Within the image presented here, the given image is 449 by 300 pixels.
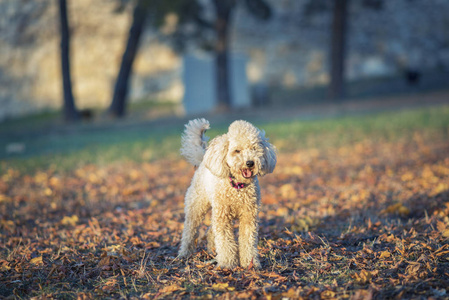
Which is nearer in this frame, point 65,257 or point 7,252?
point 65,257

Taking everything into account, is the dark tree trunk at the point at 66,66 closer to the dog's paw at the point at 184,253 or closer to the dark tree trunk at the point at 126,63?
the dark tree trunk at the point at 126,63

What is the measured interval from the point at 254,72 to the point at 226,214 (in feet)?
120

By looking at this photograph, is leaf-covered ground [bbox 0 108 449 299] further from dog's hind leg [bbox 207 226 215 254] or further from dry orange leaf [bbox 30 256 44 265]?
dog's hind leg [bbox 207 226 215 254]

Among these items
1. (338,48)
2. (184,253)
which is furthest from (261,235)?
(338,48)

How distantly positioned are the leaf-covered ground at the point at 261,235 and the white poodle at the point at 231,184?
8.8 inches

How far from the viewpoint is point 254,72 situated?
39938mm

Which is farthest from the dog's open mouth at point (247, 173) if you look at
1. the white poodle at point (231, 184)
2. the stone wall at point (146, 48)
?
the stone wall at point (146, 48)

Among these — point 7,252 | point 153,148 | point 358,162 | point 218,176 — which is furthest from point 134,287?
point 153,148

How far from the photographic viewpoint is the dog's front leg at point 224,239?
410cm

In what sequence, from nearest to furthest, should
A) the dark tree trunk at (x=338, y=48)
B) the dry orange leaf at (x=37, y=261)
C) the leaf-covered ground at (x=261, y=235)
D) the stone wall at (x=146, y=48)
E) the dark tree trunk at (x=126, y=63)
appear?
the leaf-covered ground at (x=261, y=235) → the dry orange leaf at (x=37, y=261) → the dark tree trunk at (x=126, y=63) → the dark tree trunk at (x=338, y=48) → the stone wall at (x=146, y=48)

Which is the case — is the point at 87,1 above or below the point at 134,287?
above

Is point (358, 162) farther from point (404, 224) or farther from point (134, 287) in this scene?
point (134, 287)

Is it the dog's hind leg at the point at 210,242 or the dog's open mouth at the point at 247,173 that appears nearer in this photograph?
Result: the dog's open mouth at the point at 247,173

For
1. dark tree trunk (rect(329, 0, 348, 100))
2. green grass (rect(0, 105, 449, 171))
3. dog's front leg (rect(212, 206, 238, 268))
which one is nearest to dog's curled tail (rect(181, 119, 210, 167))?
dog's front leg (rect(212, 206, 238, 268))
